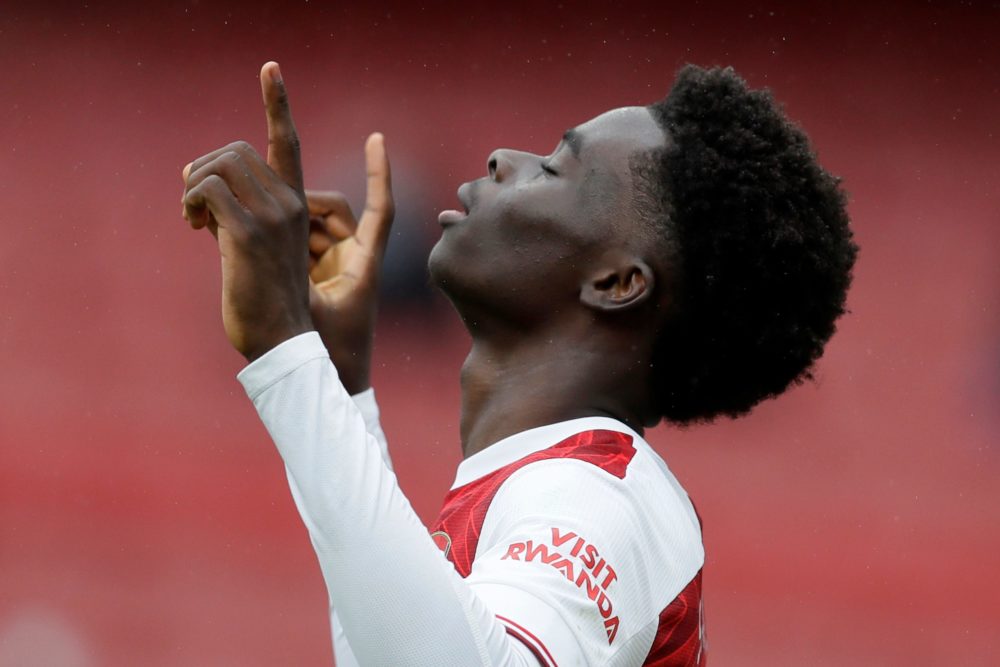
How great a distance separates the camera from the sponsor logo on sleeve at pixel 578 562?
4.23 ft

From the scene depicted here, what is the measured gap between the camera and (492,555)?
1334 millimetres

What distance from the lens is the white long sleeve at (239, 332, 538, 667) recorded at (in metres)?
1.19

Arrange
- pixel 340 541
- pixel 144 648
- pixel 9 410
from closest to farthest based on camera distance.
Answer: pixel 340 541 < pixel 144 648 < pixel 9 410

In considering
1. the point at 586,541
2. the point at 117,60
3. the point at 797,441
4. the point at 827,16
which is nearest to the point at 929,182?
the point at 827,16

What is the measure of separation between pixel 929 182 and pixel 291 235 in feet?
12.5

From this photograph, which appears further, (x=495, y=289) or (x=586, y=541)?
(x=495, y=289)

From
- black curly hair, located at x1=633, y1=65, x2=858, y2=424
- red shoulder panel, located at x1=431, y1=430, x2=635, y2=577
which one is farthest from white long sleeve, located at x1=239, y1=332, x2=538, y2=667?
black curly hair, located at x1=633, y1=65, x2=858, y2=424

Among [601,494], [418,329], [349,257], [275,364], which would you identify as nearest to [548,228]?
[349,257]

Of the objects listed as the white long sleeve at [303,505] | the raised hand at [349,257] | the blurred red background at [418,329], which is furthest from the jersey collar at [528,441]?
the blurred red background at [418,329]

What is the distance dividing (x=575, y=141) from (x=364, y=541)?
2.56 feet

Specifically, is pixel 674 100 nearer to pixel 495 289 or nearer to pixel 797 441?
pixel 495 289

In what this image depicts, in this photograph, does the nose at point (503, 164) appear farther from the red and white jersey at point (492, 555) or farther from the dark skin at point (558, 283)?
the red and white jersey at point (492, 555)

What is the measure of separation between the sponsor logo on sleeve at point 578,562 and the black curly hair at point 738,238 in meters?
0.51

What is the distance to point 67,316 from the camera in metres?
4.89
